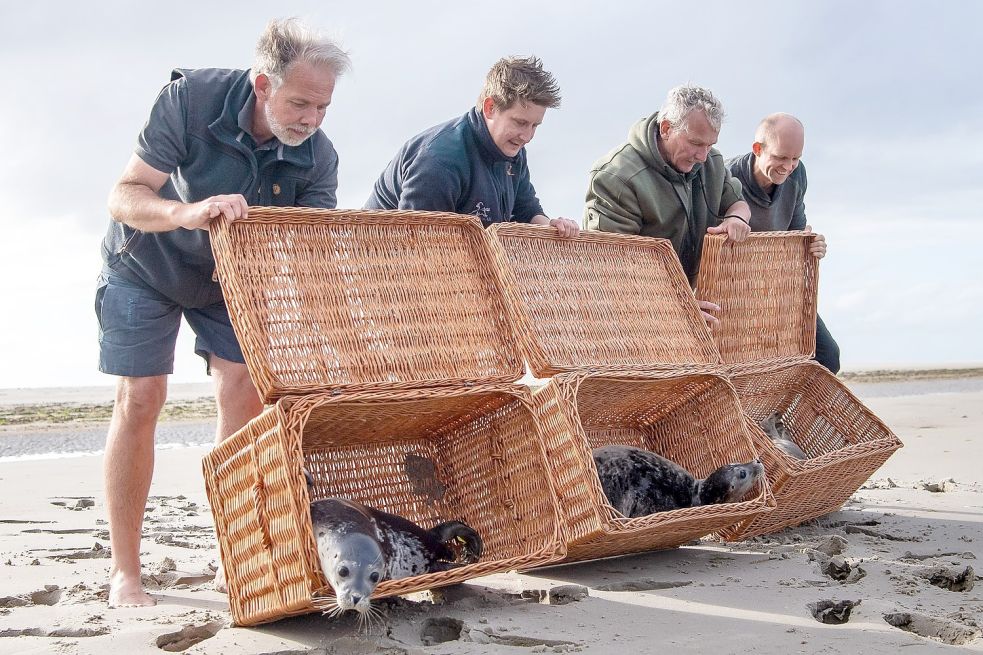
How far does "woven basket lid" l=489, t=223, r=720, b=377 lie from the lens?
10.5 feet

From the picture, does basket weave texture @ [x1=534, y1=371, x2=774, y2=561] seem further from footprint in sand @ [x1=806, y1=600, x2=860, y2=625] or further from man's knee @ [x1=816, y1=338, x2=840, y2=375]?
man's knee @ [x1=816, y1=338, x2=840, y2=375]

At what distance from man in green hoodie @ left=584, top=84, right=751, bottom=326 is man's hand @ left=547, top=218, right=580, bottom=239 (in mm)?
569

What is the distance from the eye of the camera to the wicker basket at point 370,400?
244 centimetres

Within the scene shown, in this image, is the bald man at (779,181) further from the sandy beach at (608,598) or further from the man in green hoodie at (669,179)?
the sandy beach at (608,598)

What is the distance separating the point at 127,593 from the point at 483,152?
2046 mm

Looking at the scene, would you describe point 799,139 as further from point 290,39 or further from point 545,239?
point 290,39

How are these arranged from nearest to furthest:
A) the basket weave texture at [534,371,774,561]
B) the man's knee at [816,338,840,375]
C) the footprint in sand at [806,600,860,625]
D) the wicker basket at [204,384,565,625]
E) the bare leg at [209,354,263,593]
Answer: the wicker basket at [204,384,565,625] → the footprint in sand at [806,600,860,625] → the basket weave texture at [534,371,774,561] → the bare leg at [209,354,263,593] → the man's knee at [816,338,840,375]

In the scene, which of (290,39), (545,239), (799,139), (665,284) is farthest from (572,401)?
(799,139)

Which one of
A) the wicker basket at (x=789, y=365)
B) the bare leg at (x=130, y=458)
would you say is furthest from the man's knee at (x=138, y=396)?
the wicker basket at (x=789, y=365)

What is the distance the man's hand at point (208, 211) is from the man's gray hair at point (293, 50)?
0.45 meters

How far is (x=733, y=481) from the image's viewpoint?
3.16m

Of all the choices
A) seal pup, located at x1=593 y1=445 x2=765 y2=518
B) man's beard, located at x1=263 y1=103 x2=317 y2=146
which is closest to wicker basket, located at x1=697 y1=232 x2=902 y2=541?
seal pup, located at x1=593 y1=445 x2=765 y2=518

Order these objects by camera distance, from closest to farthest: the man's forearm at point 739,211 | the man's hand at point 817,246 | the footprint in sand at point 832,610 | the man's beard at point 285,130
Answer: the footprint in sand at point 832,610 < the man's beard at point 285,130 < the man's forearm at point 739,211 < the man's hand at point 817,246

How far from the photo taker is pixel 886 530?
3.73m
